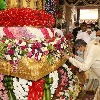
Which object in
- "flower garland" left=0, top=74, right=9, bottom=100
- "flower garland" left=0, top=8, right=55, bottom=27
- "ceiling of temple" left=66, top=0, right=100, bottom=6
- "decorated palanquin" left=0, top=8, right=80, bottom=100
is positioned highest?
"ceiling of temple" left=66, top=0, right=100, bottom=6

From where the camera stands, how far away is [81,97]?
6.27m

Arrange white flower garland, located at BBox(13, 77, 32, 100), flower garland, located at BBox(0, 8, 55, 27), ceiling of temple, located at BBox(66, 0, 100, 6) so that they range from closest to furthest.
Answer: white flower garland, located at BBox(13, 77, 32, 100)
flower garland, located at BBox(0, 8, 55, 27)
ceiling of temple, located at BBox(66, 0, 100, 6)

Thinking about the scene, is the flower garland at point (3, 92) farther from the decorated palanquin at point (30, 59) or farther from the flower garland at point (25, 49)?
the flower garland at point (25, 49)

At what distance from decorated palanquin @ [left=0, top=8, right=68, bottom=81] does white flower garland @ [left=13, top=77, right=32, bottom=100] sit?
0.12 metres

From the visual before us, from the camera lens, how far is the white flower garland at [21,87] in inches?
170

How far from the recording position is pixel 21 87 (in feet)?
14.3

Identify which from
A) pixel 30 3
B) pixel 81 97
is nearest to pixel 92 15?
pixel 30 3

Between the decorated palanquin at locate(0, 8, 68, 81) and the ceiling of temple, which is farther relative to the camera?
the ceiling of temple

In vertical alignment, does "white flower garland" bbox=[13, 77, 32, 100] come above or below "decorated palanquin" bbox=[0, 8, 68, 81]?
below

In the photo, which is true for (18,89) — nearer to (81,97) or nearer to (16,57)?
(16,57)

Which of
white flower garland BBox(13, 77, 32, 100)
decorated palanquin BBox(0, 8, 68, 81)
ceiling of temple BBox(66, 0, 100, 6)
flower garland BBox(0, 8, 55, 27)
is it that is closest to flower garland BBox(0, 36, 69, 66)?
decorated palanquin BBox(0, 8, 68, 81)

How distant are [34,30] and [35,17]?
29 cm

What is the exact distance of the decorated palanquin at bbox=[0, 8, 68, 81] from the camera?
13.7ft

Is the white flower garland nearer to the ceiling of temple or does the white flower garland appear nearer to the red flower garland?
the red flower garland
